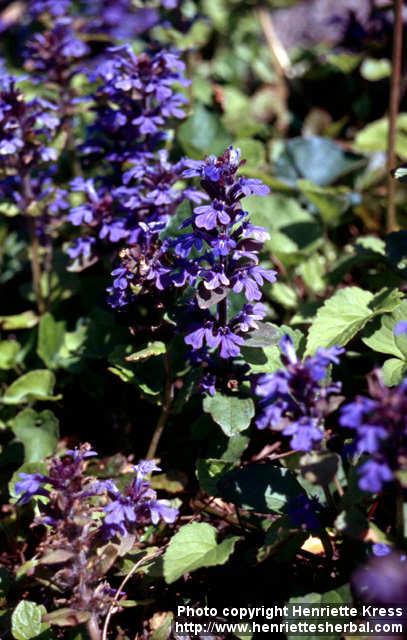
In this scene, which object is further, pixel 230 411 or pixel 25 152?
pixel 25 152

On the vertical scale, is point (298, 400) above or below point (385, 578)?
above

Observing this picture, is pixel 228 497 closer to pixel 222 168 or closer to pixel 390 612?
pixel 390 612

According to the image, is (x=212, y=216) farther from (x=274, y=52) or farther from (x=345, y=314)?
(x=274, y=52)

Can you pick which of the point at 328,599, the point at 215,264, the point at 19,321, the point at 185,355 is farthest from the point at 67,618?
the point at 19,321

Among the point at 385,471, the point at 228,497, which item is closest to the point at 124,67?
the point at 228,497

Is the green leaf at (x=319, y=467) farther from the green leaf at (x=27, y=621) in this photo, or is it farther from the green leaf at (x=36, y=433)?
the green leaf at (x=36, y=433)

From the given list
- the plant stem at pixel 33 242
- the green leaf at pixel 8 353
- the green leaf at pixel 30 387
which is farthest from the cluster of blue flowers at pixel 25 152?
the green leaf at pixel 30 387
